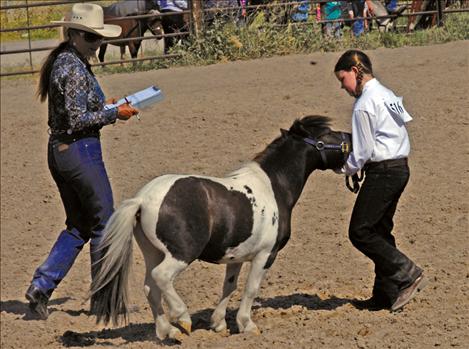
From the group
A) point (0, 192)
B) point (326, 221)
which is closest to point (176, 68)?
point (0, 192)

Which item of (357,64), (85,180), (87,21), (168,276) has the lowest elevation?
(168,276)

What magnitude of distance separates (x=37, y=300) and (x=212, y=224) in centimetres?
169

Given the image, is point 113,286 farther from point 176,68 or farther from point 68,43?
point 176,68

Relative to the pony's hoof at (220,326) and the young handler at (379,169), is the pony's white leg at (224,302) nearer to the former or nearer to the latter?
the pony's hoof at (220,326)

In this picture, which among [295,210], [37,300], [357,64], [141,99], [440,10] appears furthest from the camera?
[440,10]

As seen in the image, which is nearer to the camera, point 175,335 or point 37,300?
point 175,335

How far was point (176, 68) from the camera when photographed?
50.0 feet

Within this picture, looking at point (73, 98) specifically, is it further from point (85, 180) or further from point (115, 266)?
point (115, 266)

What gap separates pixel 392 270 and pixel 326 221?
231 cm

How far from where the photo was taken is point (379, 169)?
654cm

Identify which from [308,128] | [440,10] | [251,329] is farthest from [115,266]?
[440,10]

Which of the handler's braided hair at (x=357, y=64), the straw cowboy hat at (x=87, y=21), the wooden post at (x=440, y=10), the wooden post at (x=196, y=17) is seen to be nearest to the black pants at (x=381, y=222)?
the handler's braided hair at (x=357, y=64)

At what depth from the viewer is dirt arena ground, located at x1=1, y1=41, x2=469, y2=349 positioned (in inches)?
257

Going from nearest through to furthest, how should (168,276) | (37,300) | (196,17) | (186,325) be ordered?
(168,276), (186,325), (37,300), (196,17)
